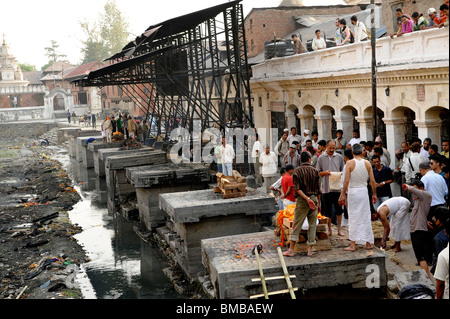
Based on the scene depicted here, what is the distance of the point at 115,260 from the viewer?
48.3 feet

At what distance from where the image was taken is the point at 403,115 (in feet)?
48.6

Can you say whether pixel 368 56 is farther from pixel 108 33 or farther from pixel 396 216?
pixel 108 33

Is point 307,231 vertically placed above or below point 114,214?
above

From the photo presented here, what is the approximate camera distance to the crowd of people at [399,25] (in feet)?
41.9

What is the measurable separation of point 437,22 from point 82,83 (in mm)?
16611

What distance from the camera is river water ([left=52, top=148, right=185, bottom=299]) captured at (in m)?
12.3

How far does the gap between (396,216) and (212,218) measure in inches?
158

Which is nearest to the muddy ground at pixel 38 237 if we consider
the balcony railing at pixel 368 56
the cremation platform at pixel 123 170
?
the cremation platform at pixel 123 170

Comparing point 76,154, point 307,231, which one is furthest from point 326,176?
point 76,154

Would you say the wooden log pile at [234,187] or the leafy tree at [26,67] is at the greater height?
the leafy tree at [26,67]

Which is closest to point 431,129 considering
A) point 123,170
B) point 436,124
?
point 436,124

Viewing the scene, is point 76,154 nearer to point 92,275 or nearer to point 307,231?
point 92,275

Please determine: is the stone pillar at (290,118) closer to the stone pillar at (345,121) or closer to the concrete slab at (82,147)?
the stone pillar at (345,121)

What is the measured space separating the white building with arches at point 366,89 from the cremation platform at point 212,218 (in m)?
4.67
